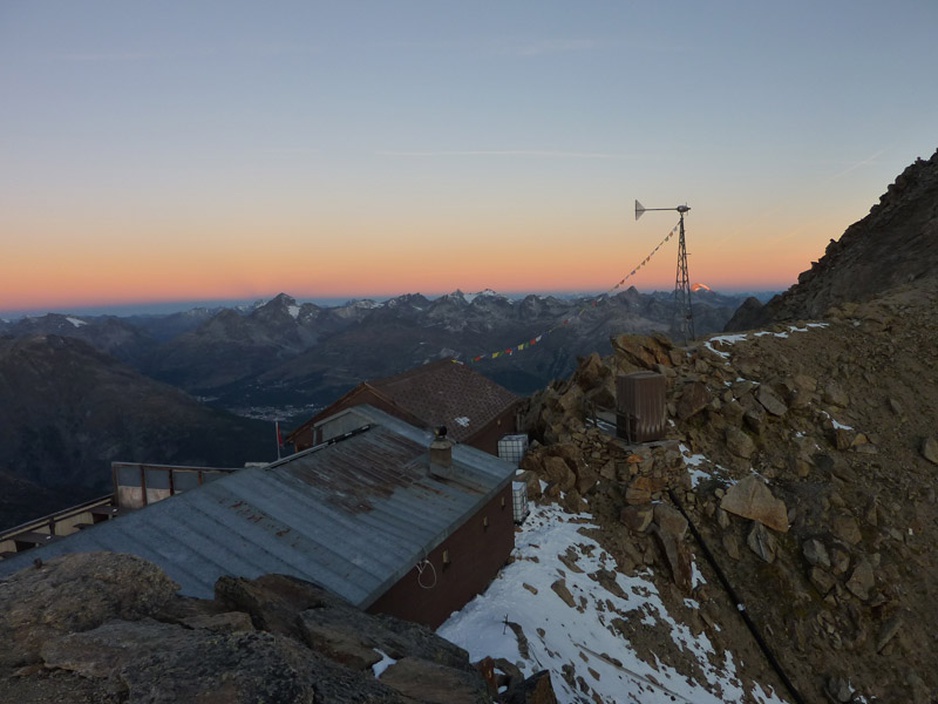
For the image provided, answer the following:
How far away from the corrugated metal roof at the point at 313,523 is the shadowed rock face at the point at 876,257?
37.3 meters

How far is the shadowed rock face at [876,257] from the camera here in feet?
137

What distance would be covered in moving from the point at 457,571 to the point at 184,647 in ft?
34.5

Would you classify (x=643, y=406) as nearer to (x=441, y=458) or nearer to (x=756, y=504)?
(x=756, y=504)

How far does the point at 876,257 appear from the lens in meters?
44.5

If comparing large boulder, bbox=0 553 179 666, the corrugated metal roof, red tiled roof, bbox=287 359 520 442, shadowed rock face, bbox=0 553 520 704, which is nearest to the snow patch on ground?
shadowed rock face, bbox=0 553 520 704

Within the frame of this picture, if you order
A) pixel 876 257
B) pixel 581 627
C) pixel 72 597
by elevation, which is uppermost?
pixel 876 257

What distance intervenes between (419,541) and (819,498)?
16973 mm

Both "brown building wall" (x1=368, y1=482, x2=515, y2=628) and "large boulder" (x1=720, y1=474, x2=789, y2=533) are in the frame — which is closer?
"brown building wall" (x1=368, y1=482, x2=515, y2=628)

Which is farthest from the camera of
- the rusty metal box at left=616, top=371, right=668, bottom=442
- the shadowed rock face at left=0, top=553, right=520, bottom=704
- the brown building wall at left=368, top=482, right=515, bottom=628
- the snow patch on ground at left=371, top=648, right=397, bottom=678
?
the rusty metal box at left=616, top=371, right=668, bottom=442

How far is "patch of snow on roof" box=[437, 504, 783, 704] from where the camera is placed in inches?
516

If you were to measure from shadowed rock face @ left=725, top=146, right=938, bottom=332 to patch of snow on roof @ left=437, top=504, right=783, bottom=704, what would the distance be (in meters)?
31.8

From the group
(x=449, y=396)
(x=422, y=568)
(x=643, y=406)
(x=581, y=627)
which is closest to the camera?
(x=422, y=568)

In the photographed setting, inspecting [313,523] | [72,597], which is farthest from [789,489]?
[72,597]

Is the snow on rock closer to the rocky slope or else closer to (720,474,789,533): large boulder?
the rocky slope
